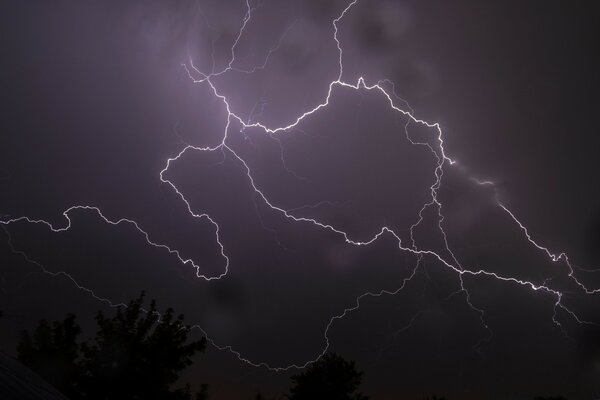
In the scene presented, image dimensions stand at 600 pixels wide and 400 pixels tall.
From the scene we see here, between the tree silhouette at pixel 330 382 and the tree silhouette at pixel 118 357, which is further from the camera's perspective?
the tree silhouette at pixel 330 382

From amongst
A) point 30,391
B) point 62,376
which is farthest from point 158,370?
point 30,391

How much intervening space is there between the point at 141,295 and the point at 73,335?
1.26 metres

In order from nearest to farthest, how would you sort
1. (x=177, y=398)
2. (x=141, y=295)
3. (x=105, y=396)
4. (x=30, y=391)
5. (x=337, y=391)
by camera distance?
1. (x=30, y=391)
2. (x=105, y=396)
3. (x=177, y=398)
4. (x=141, y=295)
5. (x=337, y=391)

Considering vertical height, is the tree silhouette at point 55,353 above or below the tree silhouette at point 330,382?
below

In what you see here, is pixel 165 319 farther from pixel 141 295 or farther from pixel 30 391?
pixel 30 391

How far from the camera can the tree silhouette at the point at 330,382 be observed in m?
12.5

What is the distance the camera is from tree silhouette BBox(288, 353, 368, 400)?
1248cm

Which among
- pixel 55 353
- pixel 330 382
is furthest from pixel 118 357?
pixel 330 382

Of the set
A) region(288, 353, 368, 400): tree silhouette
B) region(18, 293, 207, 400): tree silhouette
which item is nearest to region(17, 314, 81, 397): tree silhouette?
region(18, 293, 207, 400): tree silhouette

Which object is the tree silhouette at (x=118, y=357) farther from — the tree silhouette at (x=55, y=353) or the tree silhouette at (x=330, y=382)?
the tree silhouette at (x=330, y=382)

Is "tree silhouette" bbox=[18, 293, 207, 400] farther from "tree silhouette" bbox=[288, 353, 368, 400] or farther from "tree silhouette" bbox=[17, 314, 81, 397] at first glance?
"tree silhouette" bbox=[288, 353, 368, 400]

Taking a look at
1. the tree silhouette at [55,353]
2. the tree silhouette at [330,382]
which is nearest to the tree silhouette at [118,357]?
the tree silhouette at [55,353]

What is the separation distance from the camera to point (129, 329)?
7578 millimetres

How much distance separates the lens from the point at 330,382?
12648 millimetres
